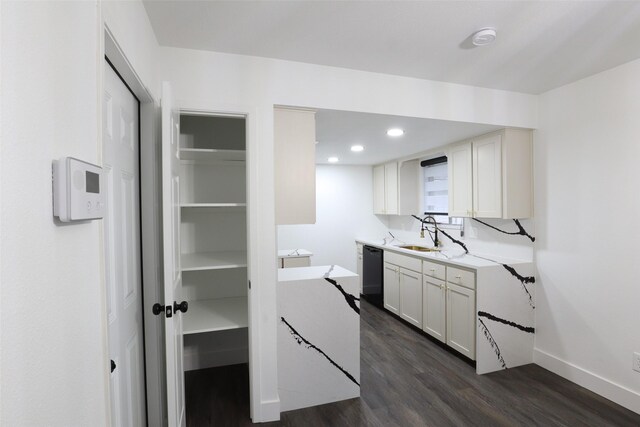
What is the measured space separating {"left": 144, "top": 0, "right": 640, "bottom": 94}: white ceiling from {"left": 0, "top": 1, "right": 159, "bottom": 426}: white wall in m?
→ 0.89

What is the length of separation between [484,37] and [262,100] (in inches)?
53.5

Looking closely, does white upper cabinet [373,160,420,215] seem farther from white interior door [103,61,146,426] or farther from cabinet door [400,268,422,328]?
white interior door [103,61,146,426]

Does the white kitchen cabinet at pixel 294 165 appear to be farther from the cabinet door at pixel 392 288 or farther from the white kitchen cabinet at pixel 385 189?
the white kitchen cabinet at pixel 385 189

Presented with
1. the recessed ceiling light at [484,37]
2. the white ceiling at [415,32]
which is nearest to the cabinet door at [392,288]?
the white ceiling at [415,32]

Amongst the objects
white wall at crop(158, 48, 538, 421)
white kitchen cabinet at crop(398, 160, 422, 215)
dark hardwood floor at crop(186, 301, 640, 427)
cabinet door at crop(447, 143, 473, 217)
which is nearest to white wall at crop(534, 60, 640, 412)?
dark hardwood floor at crop(186, 301, 640, 427)

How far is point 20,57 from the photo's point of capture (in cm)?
56

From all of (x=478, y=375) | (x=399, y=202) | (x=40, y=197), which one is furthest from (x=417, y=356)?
(x=40, y=197)

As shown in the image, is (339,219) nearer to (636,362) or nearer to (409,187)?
(409,187)

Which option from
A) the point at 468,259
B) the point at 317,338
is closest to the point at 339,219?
the point at 468,259

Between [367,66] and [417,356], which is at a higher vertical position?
[367,66]

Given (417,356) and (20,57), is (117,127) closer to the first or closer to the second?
(20,57)

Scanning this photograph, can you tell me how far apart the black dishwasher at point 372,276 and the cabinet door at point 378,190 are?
2.44 ft

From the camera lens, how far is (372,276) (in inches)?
178

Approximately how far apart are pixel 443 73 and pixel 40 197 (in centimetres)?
245
